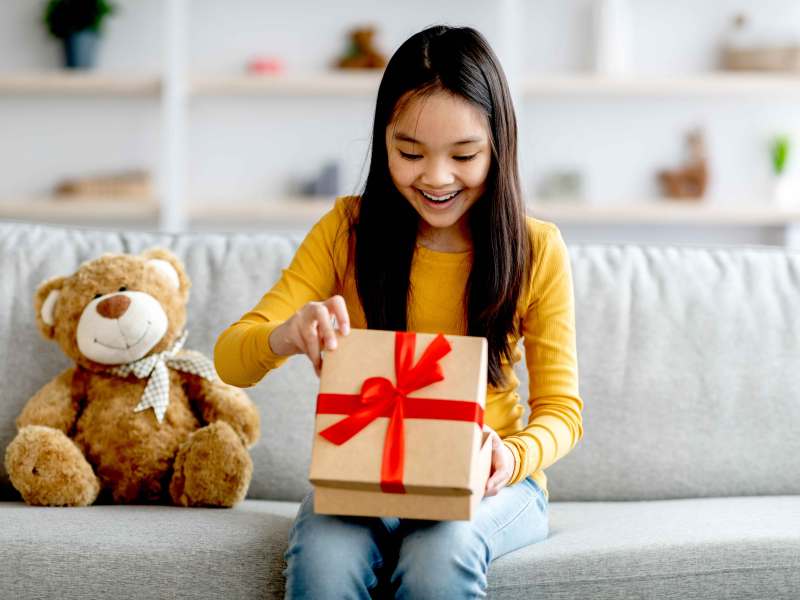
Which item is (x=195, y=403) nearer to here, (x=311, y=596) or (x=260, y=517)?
(x=260, y=517)

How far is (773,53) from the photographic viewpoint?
13.2ft

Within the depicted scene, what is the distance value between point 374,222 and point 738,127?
3.21 meters

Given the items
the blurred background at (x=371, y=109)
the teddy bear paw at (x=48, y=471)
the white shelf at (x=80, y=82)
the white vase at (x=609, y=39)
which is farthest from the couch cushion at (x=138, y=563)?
the white vase at (x=609, y=39)

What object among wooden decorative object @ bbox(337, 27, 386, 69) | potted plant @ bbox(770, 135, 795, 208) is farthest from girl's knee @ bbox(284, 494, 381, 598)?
potted plant @ bbox(770, 135, 795, 208)

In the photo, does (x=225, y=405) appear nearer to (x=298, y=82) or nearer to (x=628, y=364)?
(x=628, y=364)

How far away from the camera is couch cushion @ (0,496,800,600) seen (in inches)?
52.4

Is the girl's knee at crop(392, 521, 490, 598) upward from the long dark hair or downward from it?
downward

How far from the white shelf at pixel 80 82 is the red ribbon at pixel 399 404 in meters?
3.04

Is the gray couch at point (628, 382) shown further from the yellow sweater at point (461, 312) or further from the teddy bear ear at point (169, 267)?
the yellow sweater at point (461, 312)

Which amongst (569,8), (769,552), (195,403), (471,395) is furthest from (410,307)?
(569,8)

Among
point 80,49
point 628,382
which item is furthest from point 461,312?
point 80,49

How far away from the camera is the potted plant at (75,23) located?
3.99 metres

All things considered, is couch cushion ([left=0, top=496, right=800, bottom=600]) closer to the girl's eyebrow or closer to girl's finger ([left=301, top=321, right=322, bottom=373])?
girl's finger ([left=301, top=321, right=322, bottom=373])

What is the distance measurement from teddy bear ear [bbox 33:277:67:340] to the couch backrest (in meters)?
0.11
